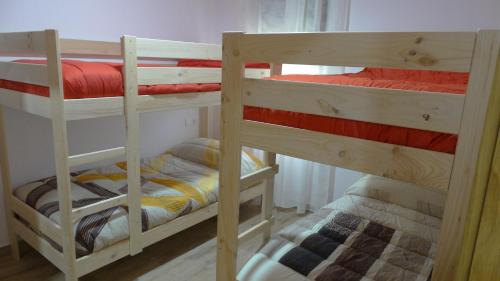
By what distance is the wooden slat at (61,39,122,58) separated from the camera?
6.92ft

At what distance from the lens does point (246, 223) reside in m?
2.73

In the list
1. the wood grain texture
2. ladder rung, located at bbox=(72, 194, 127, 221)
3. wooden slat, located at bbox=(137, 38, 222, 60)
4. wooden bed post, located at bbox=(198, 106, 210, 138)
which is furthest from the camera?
wooden bed post, located at bbox=(198, 106, 210, 138)

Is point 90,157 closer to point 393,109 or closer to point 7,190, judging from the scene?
point 7,190

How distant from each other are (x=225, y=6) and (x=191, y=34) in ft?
1.46

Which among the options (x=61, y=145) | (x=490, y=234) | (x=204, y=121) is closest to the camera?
(x=490, y=234)

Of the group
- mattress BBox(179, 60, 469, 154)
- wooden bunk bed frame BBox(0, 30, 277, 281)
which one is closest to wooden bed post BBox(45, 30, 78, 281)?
wooden bunk bed frame BBox(0, 30, 277, 281)

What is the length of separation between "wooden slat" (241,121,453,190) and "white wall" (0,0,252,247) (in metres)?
1.64

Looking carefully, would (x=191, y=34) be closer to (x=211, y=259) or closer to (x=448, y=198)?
(x=211, y=259)

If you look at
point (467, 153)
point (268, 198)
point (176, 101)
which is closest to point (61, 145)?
point (176, 101)

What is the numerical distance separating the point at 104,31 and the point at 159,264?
161 cm

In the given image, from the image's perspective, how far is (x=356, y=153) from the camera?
3.45 feet

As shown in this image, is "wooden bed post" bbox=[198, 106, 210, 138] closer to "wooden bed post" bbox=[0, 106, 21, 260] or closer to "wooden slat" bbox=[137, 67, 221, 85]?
"wooden slat" bbox=[137, 67, 221, 85]

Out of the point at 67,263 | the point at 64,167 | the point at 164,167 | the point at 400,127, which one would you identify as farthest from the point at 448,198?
the point at 164,167

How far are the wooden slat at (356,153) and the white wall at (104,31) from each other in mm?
1643
